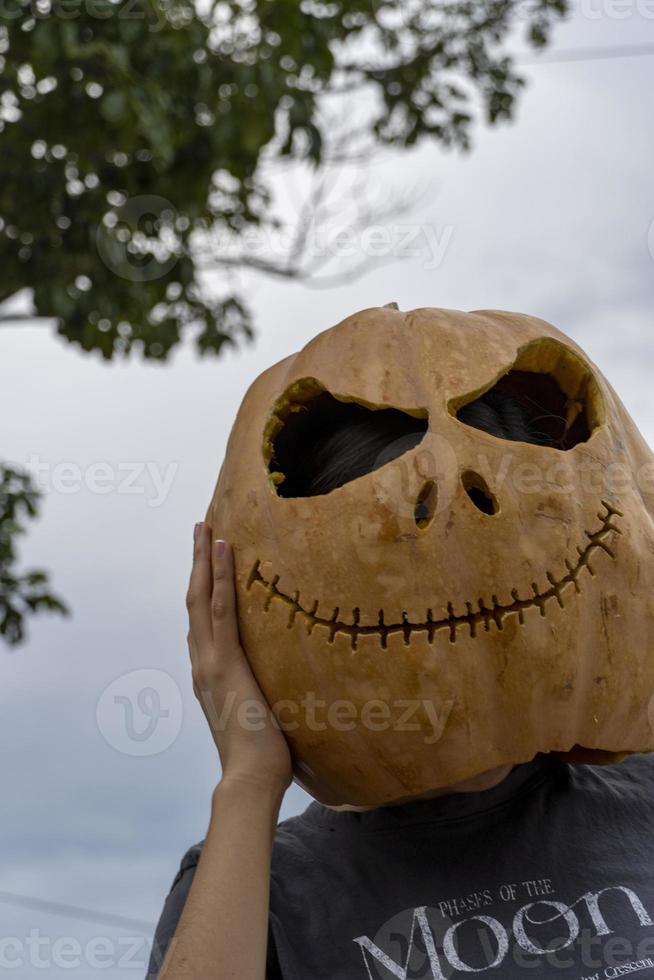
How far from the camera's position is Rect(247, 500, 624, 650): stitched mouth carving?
1736mm

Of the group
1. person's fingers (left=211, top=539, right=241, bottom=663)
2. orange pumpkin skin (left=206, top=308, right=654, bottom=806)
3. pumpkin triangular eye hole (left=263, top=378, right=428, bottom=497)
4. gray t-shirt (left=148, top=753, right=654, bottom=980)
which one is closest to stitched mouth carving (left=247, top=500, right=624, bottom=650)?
orange pumpkin skin (left=206, top=308, right=654, bottom=806)

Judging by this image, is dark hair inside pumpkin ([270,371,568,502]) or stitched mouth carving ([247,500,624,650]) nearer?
stitched mouth carving ([247,500,624,650])

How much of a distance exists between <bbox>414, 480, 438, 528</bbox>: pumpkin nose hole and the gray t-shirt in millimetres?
570

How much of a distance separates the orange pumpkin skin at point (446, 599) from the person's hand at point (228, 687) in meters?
0.03

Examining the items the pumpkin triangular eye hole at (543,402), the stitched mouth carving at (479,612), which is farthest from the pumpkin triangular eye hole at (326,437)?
the stitched mouth carving at (479,612)

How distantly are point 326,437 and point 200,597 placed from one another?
422 millimetres

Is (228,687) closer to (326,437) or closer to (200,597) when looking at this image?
(200,597)

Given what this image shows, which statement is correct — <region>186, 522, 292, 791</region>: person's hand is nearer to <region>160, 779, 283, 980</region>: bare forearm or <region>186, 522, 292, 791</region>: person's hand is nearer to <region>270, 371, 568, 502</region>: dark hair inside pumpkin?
<region>160, 779, 283, 980</region>: bare forearm

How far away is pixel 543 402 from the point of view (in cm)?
227

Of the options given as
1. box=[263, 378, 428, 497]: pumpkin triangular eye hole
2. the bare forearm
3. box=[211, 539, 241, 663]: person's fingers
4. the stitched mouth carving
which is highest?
box=[263, 378, 428, 497]: pumpkin triangular eye hole

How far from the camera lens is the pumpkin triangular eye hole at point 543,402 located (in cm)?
204

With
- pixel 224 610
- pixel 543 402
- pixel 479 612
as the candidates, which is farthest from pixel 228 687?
pixel 543 402

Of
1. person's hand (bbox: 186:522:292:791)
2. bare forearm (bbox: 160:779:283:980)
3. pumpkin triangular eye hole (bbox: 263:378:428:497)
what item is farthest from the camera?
pumpkin triangular eye hole (bbox: 263:378:428:497)

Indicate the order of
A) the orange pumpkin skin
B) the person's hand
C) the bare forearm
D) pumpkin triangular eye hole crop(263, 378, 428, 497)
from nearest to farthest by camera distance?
the bare forearm < the orange pumpkin skin < the person's hand < pumpkin triangular eye hole crop(263, 378, 428, 497)
